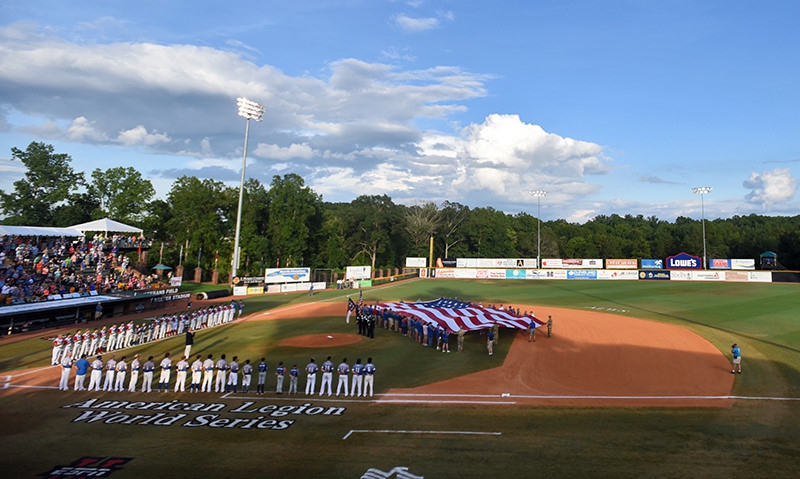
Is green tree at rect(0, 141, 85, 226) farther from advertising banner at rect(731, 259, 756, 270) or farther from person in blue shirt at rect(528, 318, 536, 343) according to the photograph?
advertising banner at rect(731, 259, 756, 270)

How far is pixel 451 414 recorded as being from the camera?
1659 cm

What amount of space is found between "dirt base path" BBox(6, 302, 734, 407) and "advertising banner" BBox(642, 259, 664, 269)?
2028 inches

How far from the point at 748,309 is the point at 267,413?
45.2 meters

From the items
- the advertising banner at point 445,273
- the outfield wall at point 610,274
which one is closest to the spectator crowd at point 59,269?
the advertising banner at point 445,273

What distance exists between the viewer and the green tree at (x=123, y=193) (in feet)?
249

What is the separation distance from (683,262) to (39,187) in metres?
107

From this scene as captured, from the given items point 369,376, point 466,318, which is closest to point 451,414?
point 369,376

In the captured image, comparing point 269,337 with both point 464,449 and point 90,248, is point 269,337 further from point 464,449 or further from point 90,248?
point 90,248

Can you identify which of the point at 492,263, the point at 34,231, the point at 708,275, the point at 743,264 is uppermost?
the point at 34,231

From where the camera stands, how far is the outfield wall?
69.1 metres

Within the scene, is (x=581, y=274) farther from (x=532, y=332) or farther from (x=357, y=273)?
(x=532, y=332)

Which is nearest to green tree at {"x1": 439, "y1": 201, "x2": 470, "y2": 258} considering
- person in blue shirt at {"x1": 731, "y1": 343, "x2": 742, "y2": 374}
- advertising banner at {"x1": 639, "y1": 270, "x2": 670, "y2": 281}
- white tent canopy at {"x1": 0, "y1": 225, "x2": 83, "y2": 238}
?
advertising banner at {"x1": 639, "y1": 270, "x2": 670, "y2": 281}

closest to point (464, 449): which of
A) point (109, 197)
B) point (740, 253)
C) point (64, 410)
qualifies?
point (64, 410)

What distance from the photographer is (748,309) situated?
42.7 m
